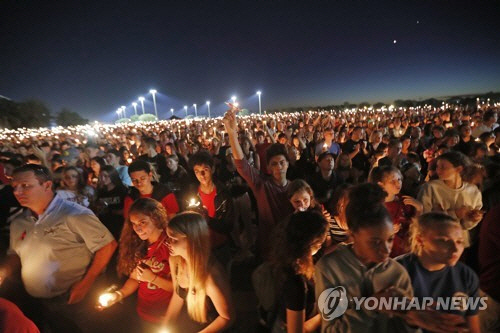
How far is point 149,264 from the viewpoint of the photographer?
106 inches

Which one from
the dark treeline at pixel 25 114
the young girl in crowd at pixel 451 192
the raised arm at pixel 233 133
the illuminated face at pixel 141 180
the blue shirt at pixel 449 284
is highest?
the dark treeline at pixel 25 114

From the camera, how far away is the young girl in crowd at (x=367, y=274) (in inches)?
69.6

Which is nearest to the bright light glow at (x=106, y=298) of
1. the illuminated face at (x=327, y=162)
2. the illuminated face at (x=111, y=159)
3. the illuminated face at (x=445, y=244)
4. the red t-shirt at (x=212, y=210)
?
the red t-shirt at (x=212, y=210)

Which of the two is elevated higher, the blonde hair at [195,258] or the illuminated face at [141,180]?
the illuminated face at [141,180]

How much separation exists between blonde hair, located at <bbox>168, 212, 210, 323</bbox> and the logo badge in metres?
A: 0.92

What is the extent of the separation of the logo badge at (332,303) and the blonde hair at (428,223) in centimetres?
69

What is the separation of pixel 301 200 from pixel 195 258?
4.66 ft

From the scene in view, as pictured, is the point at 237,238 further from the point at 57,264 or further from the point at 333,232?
the point at 57,264

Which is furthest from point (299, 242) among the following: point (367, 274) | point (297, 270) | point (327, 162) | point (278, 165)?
point (327, 162)

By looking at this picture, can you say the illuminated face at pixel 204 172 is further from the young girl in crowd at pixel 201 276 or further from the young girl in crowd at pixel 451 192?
the young girl in crowd at pixel 451 192

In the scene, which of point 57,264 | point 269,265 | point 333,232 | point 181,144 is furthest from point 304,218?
point 181,144

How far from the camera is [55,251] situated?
Answer: 2732 mm

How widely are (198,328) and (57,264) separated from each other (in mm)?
1558

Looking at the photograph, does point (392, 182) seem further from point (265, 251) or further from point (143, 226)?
point (143, 226)
